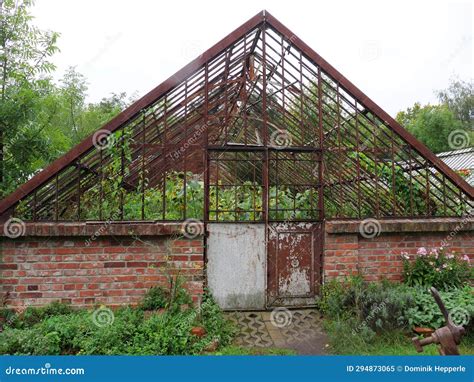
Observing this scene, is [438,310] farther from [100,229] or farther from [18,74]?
[18,74]

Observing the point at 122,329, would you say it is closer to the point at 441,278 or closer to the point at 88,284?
the point at 88,284

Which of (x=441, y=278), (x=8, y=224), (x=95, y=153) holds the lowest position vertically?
(x=441, y=278)

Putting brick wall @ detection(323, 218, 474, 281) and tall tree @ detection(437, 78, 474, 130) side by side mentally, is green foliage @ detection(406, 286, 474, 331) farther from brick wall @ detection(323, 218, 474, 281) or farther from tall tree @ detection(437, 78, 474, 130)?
tall tree @ detection(437, 78, 474, 130)

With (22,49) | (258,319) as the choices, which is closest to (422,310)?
(258,319)

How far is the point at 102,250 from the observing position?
493 centimetres

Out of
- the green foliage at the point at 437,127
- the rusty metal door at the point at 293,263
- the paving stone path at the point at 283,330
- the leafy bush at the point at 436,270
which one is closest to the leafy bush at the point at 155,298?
the paving stone path at the point at 283,330

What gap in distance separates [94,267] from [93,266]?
0.06 ft

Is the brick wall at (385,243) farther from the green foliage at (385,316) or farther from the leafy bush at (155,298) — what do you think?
the leafy bush at (155,298)

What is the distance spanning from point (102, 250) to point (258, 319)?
2.38 meters

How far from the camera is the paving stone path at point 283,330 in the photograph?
4.59 m

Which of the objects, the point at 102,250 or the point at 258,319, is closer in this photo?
the point at 102,250

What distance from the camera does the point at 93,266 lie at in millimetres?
4898

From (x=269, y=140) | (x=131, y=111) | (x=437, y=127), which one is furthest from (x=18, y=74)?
(x=437, y=127)

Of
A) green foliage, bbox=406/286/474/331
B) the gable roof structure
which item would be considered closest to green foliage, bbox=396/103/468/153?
the gable roof structure
